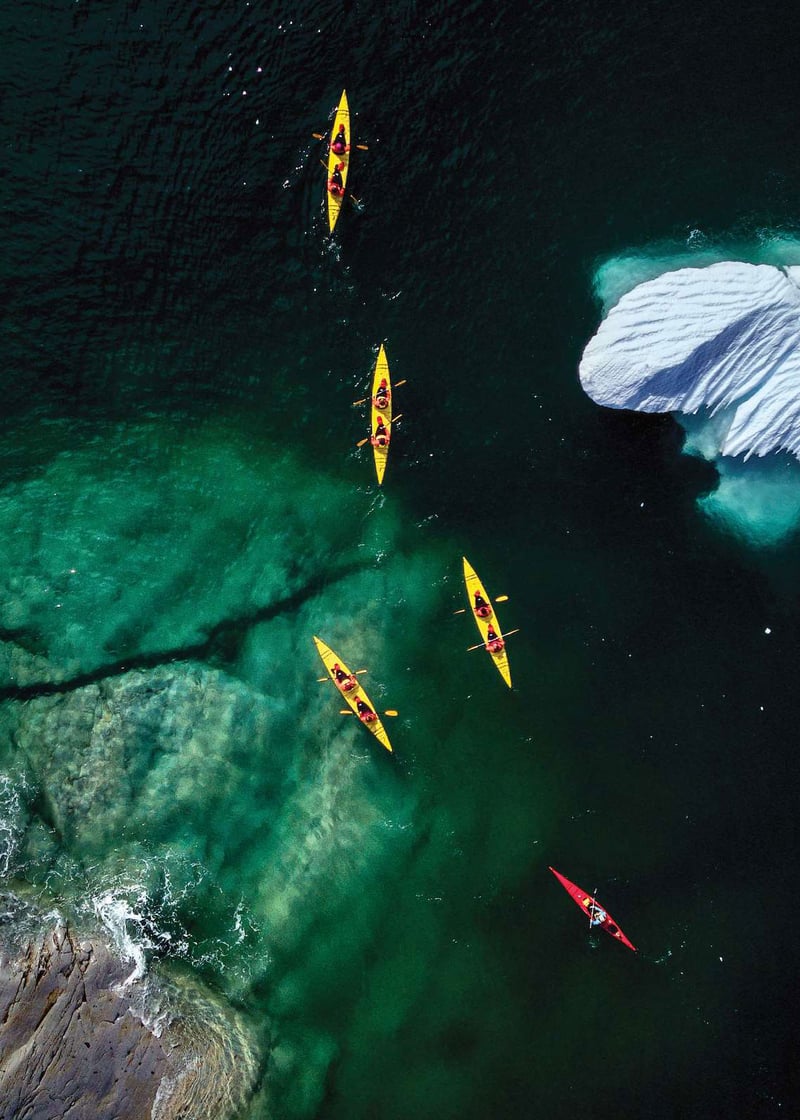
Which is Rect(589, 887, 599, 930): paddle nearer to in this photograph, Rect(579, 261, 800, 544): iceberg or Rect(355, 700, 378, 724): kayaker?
Rect(355, 700, 378, 724): kayaker

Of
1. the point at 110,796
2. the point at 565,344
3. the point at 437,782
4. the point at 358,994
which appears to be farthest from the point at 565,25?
the point at 358,994

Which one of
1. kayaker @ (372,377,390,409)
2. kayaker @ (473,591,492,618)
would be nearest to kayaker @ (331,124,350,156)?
kayaker @ (372,377,390,409)

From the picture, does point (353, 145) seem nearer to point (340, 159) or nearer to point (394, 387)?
point (340, 159)

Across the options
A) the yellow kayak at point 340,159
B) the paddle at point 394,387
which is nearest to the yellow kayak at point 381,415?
the paddle at point 394,387

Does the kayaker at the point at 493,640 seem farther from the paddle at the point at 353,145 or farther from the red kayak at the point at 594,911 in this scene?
the paddle at the point at 353,145

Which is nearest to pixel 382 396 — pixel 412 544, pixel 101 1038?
pixel 412 544
